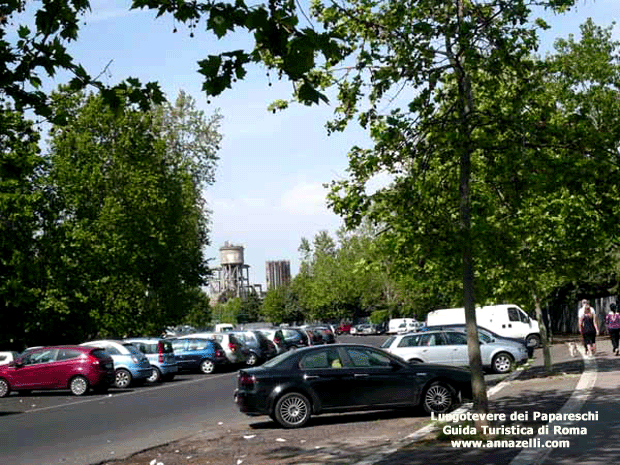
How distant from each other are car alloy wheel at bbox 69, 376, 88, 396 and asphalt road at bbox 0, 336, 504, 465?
30 centimetres

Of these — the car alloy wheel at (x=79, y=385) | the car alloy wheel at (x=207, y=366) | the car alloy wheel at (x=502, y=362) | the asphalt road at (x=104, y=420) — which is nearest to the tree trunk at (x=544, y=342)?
the car alloy wheel at (x=502, y=362)

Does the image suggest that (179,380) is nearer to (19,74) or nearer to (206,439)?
(206,439)


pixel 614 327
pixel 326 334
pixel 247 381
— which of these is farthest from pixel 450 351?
pixel 326 334

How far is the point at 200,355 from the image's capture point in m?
37.0

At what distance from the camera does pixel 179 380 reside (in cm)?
3331

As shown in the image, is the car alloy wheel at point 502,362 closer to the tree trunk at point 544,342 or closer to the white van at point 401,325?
the tree trunk at point 544,342

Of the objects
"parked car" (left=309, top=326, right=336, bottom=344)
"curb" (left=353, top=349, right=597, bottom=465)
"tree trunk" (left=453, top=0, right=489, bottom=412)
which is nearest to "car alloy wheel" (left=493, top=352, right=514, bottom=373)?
"curb" (left=353, top=349, right=597, bottom=465)

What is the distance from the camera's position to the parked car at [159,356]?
106 ft

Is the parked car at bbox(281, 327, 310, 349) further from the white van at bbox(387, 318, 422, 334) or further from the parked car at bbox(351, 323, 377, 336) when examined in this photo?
the parked car at bbox(351, 323, 377, 336)

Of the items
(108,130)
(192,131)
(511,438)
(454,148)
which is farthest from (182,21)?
(192,131)

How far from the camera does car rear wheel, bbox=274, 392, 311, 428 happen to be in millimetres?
15438

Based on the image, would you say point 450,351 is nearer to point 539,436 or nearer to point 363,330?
point 539,436

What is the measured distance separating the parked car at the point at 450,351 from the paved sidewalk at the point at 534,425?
139 inches

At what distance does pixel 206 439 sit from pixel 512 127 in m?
6.90
